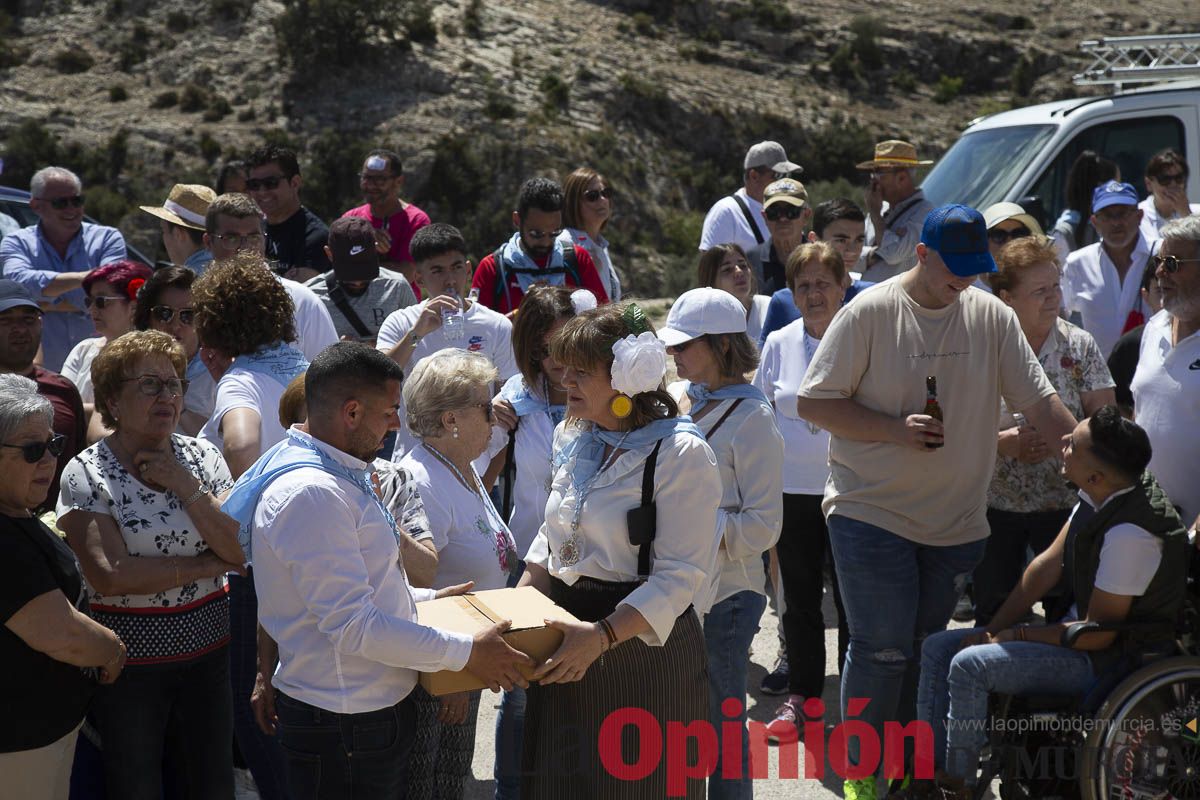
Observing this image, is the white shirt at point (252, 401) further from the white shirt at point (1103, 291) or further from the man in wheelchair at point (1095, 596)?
the white shirt at point (1103, 291)

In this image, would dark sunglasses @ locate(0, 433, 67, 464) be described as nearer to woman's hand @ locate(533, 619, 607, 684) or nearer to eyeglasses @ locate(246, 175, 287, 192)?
woman's hand @ locate(533, 619, 607, 684)

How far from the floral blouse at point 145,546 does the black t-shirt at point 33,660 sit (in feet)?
0.75

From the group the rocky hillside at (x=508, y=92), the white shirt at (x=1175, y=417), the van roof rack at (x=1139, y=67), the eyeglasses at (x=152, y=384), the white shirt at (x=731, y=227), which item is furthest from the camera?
the rocky hillside at (x=508, y=92)

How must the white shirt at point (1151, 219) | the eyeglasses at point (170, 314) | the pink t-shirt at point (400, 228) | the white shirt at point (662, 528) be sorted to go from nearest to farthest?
the white shirt at point (662, 528) → the eyeglasses at point (170, 314) → the white shirt at point (1151, 219) → the pink t-shirt at point (400, 228)

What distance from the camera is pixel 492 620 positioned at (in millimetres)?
3139

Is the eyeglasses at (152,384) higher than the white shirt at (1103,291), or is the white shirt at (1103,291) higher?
the eyeglasses at (152,384)

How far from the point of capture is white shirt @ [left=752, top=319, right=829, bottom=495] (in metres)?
5.33

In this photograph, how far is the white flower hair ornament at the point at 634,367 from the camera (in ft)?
10.5

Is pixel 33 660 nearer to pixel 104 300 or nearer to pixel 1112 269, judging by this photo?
pixel 104 300

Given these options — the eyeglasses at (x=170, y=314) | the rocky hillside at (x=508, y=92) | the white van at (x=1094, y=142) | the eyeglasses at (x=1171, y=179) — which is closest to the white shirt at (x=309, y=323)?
the eyeglasses at (x=170, y=314)

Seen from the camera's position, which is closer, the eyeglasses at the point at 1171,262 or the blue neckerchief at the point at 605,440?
the blue neckerchief at the point at 605,440

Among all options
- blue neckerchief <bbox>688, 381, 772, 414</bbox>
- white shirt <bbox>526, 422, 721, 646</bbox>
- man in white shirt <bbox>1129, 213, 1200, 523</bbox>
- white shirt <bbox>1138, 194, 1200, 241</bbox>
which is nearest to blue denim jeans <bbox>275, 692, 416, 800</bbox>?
white shirt <bbox>526, 422, 721, 646</bbox>

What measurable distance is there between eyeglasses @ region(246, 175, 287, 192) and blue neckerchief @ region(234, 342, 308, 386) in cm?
287

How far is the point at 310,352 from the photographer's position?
4887 mm
